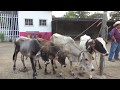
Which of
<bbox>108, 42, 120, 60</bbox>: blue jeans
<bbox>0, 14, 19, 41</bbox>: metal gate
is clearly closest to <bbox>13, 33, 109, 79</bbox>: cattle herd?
<bbox>108, 42, 120, 60</bbox>: blue jeans

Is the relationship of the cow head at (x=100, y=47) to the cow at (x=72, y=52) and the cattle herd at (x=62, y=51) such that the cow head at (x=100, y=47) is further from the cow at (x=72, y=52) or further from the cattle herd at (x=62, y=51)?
the cow at (x=72, y=52)

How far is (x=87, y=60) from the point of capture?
589 cm

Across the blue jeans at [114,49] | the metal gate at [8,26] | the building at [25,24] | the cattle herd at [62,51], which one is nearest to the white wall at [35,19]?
the building at [25,24]

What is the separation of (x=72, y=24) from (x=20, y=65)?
50.7 feet

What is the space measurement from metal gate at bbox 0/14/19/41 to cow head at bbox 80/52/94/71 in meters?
14.1

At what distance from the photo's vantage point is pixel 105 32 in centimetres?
662

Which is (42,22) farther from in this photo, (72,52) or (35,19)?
(72,52)

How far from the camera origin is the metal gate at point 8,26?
19.4 metres

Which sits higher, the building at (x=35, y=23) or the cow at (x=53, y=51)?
the building at (x=35, y=23)

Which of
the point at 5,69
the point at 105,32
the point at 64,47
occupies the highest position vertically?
the point at 105,32

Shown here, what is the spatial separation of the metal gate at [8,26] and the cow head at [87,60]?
14.1m

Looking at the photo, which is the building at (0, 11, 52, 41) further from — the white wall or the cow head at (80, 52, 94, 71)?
the cow head at (80, 52, 94, 71)
